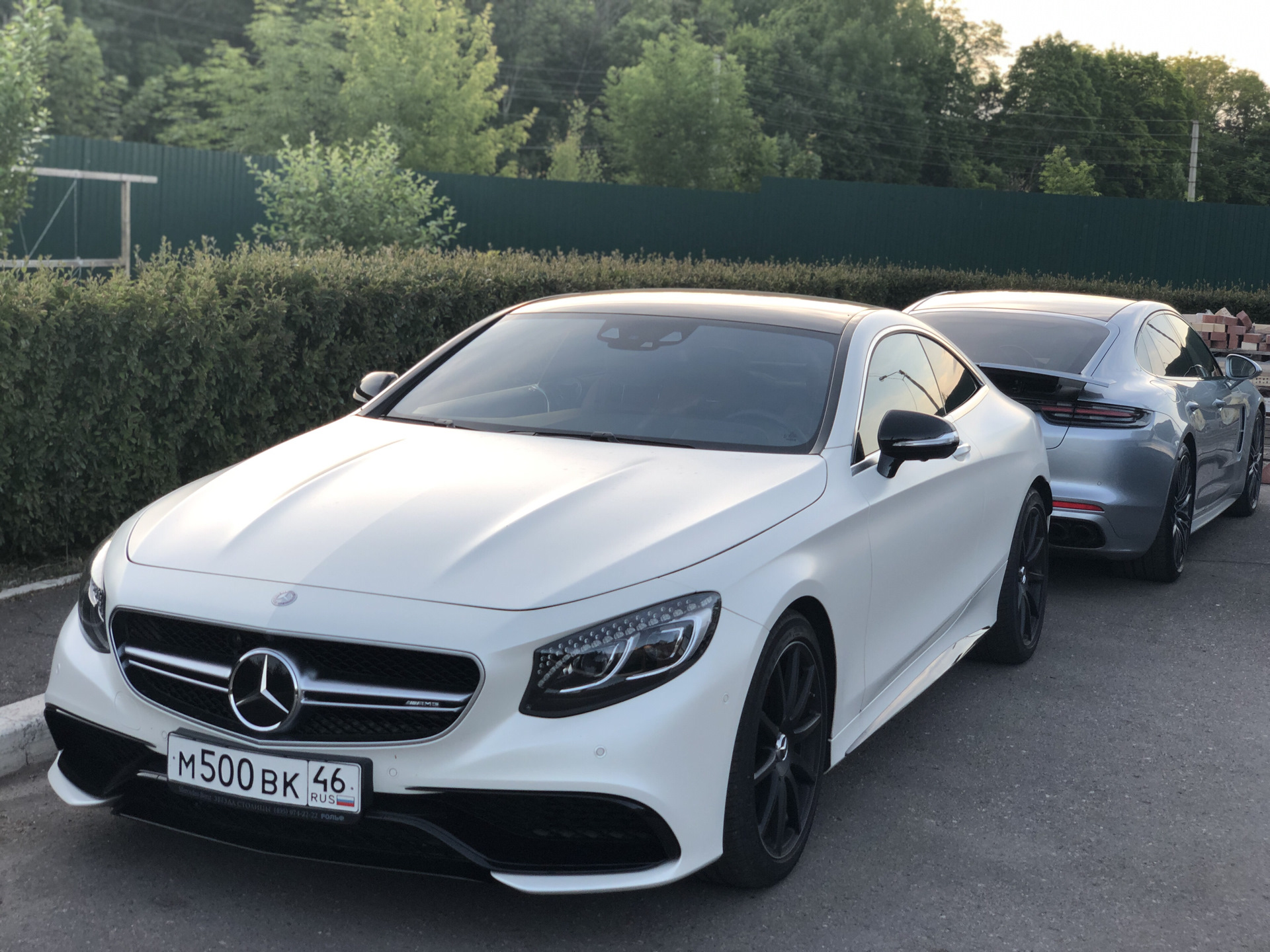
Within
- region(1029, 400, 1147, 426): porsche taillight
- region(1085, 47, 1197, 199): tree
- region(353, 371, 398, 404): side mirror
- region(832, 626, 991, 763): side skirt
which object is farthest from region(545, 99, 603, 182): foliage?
region(832, 626, 991, 763): side skirt

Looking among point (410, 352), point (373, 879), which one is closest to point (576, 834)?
point (373, 879)

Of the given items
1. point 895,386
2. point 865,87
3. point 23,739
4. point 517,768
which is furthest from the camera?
point 865,87

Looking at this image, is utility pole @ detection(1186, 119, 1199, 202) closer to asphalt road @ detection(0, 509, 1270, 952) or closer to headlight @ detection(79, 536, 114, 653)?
asphalt road @ detection(0, 509, 1270, 952)

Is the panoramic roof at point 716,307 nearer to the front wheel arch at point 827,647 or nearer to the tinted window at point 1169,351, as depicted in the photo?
the front wheel arch at point 827,647

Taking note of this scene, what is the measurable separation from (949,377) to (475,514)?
8.62 feet

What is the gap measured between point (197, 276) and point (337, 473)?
11.3ft

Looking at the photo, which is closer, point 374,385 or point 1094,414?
point 374,385

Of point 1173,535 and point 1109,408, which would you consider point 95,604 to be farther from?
point 1173,535

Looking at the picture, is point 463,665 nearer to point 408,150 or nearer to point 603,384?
point 603,384

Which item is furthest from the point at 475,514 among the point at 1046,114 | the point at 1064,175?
the point at 1046,114

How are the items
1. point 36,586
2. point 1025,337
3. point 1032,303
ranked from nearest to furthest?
point 36,586 → point 1025,337 → point 1032,303

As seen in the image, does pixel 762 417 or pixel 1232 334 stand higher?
Answer: pixel 762 417

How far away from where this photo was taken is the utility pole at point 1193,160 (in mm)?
78188

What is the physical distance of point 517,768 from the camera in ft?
9.78
